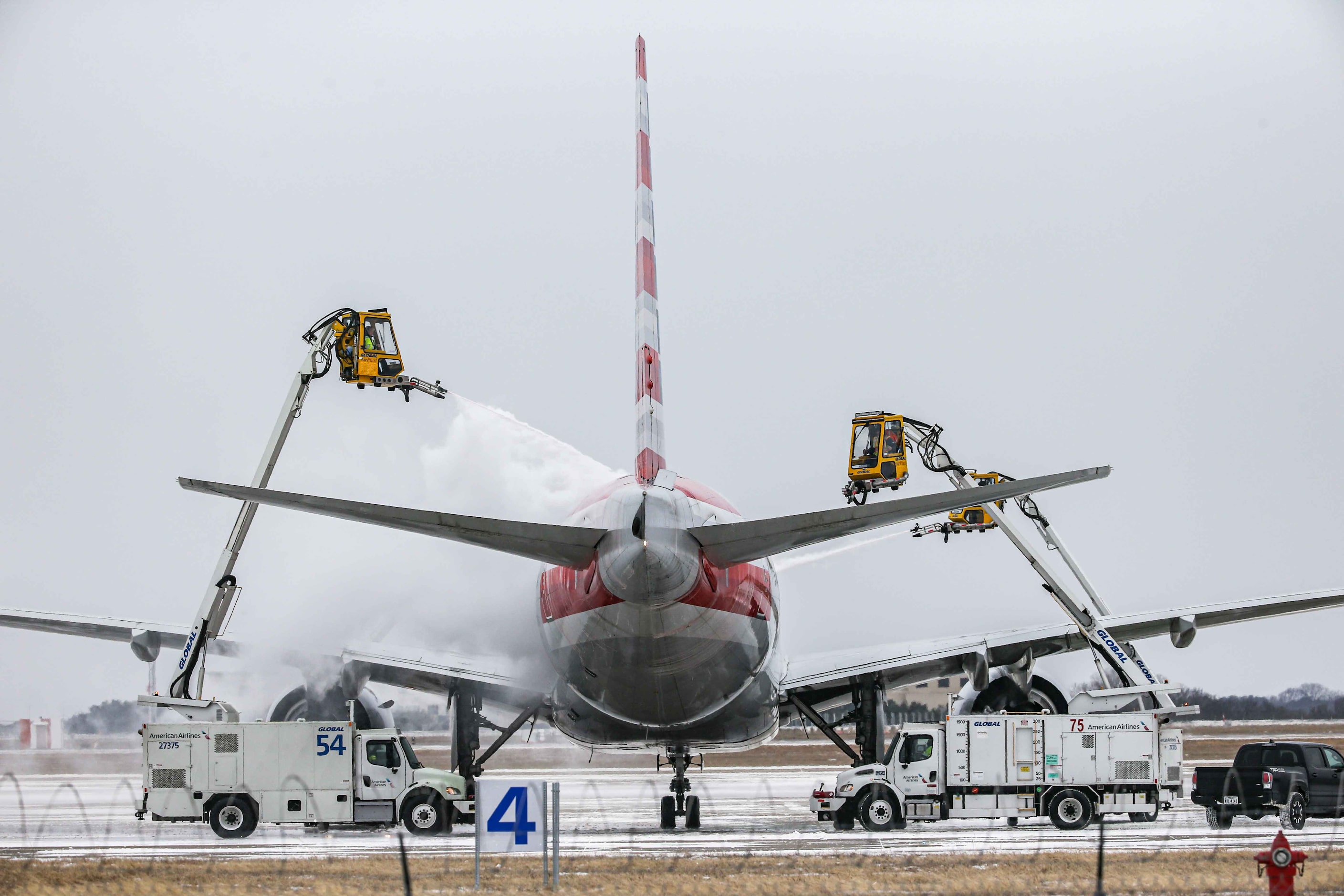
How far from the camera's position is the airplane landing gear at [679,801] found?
30.0m

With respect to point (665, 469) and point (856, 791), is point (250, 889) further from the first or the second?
point (856, 791)

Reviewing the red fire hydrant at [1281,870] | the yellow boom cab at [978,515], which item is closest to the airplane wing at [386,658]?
the yellow boom cab at [978,515]

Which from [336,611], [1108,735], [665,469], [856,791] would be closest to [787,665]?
[856,791]

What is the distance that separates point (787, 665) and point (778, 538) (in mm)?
14485

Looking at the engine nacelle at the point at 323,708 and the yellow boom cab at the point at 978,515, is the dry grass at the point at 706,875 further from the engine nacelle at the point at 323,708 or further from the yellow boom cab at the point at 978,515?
the yellow boom cab at the point at 978,515

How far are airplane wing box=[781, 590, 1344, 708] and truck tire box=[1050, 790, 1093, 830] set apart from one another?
458 centimetres

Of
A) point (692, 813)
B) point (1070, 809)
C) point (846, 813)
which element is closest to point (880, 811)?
point (846, 813)

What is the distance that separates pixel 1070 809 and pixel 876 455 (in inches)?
349

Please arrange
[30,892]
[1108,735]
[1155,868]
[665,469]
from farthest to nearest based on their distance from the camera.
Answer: [1108,735]
[665,469]
[1155,868]
[30,892]

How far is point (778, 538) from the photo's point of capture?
61.5 feet

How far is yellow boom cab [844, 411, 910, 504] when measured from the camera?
33.0m

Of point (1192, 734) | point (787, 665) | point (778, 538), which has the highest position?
point (778, 538)

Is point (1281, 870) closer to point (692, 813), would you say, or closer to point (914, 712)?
point (692, 813)

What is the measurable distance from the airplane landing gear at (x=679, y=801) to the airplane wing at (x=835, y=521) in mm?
11071
